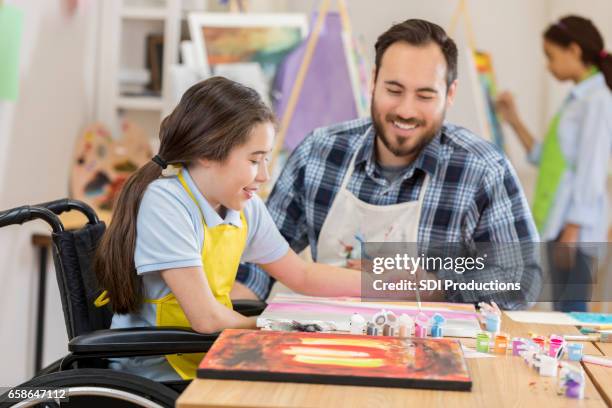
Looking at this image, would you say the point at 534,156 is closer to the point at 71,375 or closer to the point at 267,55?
the point at 267,55

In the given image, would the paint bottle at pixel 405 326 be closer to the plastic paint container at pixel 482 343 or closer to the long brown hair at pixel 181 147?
the plastic paint container at pixel 482 343

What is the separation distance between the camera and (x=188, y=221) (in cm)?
173

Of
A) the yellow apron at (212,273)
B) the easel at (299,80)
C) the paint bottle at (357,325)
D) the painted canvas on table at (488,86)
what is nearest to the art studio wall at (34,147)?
the easel at (299,80)

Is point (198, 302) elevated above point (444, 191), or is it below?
below

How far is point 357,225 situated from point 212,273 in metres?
0.61

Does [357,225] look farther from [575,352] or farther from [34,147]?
[34,147]

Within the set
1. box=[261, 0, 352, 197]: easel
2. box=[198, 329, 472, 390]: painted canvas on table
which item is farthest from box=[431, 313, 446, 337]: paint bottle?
box=[261, 0, 352, 197]: easel

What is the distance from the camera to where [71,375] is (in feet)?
4.83

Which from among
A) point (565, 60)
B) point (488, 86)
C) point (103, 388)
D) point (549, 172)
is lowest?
point (103, 388)

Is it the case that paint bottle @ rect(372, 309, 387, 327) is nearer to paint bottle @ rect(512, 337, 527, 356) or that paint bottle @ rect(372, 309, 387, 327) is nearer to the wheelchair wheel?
paint bottle @ rect(512, 337, 527, 356)

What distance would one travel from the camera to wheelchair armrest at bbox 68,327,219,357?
1.57 meters

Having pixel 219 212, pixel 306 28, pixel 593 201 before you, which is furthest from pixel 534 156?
pixel 219 212

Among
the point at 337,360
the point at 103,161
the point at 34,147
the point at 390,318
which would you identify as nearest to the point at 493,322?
the point at 390,318

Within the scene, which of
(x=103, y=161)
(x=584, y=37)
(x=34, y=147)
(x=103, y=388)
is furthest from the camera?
(x=584, y=37)
